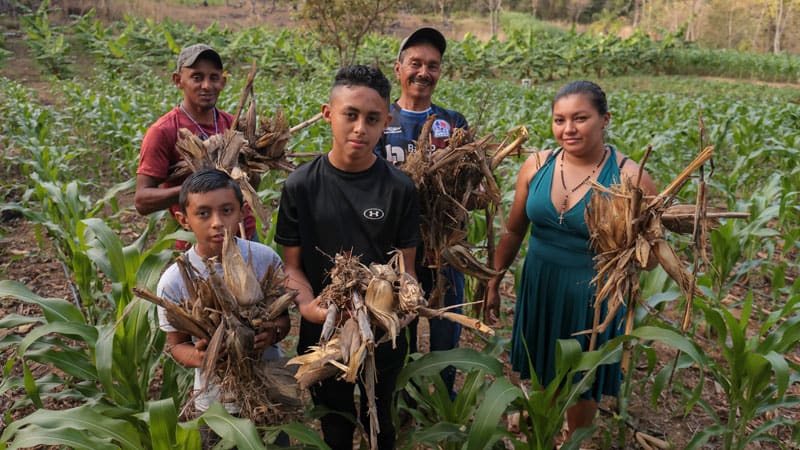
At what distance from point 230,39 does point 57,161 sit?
1887 centimetres

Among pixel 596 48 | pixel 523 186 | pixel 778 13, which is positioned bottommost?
pixel 523 186

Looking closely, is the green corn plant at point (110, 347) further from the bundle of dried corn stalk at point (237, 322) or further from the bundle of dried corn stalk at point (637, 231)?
the bundle of dried corn stalk at point (637, 231)

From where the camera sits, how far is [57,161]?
549cm

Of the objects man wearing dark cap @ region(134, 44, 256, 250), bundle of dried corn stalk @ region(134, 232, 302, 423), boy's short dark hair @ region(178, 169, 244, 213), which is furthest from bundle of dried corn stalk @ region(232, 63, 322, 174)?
bundle of dried corn stalk @ region(134, 232, 302, 423)

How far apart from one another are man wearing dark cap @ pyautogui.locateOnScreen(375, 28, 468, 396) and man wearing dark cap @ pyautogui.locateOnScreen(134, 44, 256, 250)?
81cm

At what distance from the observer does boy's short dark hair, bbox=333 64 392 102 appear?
1.90 meters

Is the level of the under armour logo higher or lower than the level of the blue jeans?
higher

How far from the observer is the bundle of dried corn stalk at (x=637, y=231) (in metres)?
1.92

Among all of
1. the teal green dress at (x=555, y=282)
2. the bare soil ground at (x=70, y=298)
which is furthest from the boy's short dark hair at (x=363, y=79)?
the bare soil ground at (x=70, y=298)

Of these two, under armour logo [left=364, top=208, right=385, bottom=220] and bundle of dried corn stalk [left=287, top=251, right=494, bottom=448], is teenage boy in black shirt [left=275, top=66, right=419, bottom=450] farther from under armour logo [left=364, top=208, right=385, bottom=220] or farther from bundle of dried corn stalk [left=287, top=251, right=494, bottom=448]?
bundle of dried corn stalk [left=287, top=251, right=494, bottom=448]

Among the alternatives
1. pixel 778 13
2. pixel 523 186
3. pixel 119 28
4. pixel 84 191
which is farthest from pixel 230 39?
pixel 778 13

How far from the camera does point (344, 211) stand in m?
1.98

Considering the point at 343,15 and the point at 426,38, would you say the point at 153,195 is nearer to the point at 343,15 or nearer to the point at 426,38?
the point at 426,38

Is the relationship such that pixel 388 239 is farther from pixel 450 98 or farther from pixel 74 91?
pixel 450 98
